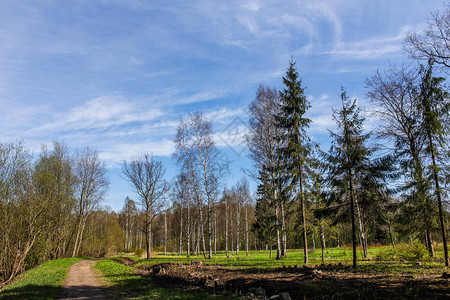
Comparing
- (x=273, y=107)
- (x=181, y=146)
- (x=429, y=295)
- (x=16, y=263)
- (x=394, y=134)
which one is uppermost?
(x=273, y=107)

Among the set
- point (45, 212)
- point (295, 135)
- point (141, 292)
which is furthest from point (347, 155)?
point (45, 212)

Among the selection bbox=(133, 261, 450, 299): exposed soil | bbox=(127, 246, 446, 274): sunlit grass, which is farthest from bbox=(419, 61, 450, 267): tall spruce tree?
bbox=(133, 261, 450, 299): exposed soil

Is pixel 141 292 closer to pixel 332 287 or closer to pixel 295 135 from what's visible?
pixel 332 287

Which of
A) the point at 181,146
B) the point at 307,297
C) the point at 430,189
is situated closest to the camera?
the point at 307,297

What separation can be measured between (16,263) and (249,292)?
1789cm

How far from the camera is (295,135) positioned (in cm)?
1639

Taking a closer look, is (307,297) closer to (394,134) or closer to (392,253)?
(392,253)

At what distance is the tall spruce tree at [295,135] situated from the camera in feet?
52.3

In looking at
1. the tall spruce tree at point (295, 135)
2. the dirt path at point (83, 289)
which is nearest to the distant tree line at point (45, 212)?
the dirt path at point (83, 289)

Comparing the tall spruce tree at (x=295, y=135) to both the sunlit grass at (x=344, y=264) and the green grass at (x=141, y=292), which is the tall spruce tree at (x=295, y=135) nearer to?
the sunlit grass at (x=344, y=264)

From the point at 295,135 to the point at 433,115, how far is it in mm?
6913

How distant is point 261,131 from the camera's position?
76.7 ft

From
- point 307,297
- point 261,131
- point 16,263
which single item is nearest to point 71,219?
point 16,263

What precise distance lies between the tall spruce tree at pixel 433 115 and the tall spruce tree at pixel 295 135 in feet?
19.3
